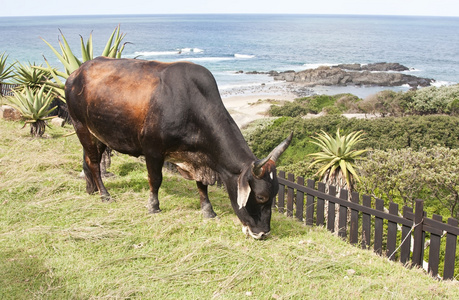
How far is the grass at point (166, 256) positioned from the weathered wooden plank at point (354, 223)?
0.95 ft

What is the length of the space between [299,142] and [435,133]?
398 centimetres

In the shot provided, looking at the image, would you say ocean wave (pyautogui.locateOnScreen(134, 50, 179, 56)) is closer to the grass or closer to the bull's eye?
the grass

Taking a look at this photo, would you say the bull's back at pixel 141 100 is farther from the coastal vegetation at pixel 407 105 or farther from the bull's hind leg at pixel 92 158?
the coastal vegetation at pixel 407 105

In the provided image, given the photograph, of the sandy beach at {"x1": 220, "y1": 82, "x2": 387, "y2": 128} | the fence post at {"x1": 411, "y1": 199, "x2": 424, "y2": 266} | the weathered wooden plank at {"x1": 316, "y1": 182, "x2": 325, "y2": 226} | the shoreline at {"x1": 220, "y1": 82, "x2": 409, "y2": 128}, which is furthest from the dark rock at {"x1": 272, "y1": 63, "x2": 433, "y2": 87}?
the fence post at {"x1": 411, "y1": 199, "x2": 424, "y2": 266}

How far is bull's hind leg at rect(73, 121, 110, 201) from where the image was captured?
785 cm

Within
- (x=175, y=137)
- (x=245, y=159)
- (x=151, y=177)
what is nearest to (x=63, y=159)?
(x=151, y=177)

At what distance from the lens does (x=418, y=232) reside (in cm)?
609

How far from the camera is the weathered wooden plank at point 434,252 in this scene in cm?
595

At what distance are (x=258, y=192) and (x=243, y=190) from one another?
197 mm

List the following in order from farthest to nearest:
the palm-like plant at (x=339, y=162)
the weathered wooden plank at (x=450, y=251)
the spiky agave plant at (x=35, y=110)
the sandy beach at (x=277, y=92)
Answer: the sandy beach at (x=277, y=92), the spiky agave plant at (x=35, y=110), the palm-like plant at (x=339, y=162), the weathered wooden plank at (x=450, y=251)

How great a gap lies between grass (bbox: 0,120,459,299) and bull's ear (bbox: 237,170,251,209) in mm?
599

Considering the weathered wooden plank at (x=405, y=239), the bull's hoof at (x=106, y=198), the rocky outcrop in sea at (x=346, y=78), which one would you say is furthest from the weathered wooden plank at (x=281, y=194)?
the rocky outcrop in sea at (x=346, y=78)

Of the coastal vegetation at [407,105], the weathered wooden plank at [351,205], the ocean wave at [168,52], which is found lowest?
the coastal vegetation at [407,105]

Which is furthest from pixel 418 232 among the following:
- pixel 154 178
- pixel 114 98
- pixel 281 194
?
pixel 114 98
